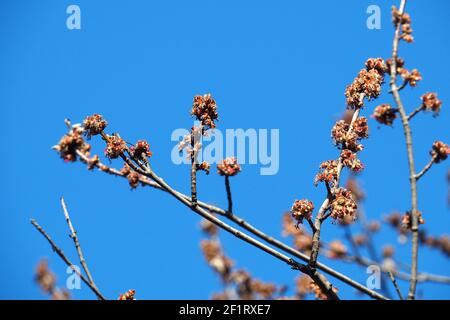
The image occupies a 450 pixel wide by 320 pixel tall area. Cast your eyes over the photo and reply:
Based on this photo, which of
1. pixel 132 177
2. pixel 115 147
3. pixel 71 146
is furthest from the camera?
pixel 115 147

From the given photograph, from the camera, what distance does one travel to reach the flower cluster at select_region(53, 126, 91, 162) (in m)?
4.54

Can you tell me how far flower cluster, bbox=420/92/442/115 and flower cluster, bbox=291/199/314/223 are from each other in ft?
4.61

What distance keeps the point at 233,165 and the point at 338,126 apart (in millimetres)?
1725

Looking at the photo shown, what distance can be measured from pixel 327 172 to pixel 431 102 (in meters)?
1.27

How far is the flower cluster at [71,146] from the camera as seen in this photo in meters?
4.54

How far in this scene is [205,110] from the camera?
5203 millimetres

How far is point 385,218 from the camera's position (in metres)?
10.4

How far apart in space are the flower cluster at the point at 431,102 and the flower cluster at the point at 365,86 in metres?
1.15

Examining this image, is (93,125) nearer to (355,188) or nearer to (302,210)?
(302,210)

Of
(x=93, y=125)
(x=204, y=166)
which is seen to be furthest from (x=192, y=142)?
(x=93, y=125)

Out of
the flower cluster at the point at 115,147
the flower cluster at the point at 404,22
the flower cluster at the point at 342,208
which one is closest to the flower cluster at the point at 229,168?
the flower cluster at the point at 115,147

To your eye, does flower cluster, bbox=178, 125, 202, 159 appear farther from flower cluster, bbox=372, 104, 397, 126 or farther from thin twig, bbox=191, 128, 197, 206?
flower cluster, bbox=372, 104, 397, 126
